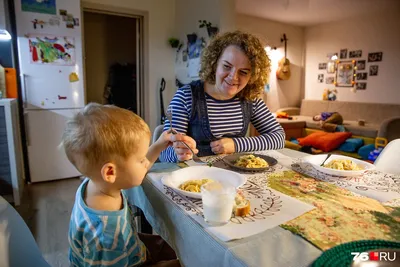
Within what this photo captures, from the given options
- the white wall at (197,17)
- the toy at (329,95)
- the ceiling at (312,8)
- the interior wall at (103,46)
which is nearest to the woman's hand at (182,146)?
the white wall at (197,17)

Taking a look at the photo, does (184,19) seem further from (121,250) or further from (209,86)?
(121,250)

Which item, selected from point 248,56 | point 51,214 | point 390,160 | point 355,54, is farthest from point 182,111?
point 355,54

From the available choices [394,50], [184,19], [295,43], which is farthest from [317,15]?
[184,19]

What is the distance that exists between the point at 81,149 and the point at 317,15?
16.5 ft

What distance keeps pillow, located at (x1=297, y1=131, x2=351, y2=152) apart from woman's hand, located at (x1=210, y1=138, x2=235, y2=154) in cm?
266

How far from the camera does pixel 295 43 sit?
18.1ft

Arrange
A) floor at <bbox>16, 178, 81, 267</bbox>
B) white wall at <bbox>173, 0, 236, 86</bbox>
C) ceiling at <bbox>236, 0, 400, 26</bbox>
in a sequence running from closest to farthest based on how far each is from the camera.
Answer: floor at <bbox>16, 178, 81, 267</bbox> → white wall at <bbox>173, 0, 236, 86</bbox> → ceiling at <bbox>236, 0, 400, 26</bbox>

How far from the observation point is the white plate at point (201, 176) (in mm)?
894

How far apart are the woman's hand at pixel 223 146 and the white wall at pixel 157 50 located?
2762mm

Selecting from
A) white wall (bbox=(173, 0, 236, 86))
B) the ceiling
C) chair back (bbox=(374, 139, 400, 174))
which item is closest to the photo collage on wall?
the ceiling

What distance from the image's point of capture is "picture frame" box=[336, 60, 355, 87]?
15.8 feet

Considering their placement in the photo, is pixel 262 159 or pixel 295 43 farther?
pixel 295 43

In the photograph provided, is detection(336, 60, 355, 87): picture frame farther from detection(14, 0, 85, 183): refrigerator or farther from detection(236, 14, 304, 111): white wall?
detection(14, 0, 85, 183): refrigerator

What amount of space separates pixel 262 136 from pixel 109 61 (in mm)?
4232
